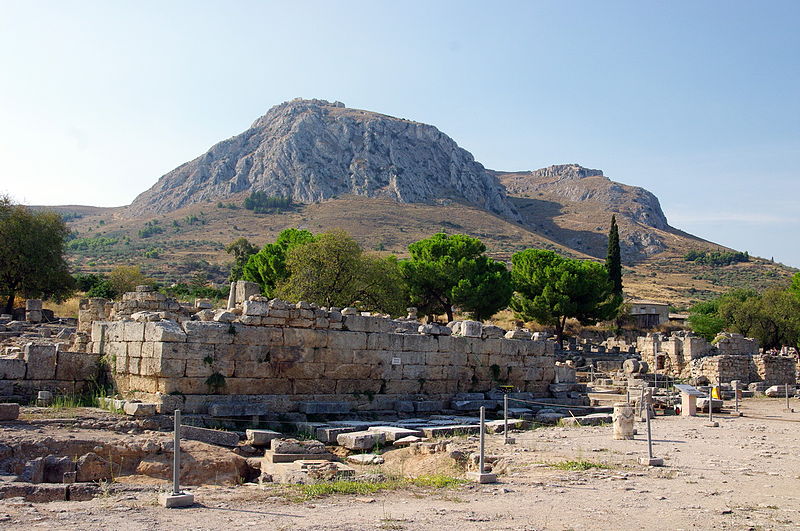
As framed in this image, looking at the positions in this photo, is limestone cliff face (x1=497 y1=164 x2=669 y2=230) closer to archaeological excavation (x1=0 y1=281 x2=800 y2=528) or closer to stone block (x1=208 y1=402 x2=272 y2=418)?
archaeological excavation (x1=0 y1=281 x2=800 y2=528)

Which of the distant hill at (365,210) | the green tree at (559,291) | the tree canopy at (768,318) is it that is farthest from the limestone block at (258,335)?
the distant hill at (365,210)

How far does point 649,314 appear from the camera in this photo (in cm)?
6034

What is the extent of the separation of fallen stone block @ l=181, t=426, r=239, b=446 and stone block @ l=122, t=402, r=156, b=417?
1.15 metres

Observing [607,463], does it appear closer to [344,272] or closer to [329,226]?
[344,272]

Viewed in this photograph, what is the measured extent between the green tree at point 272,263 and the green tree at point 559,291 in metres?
14.5

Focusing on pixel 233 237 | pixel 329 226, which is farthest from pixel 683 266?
pixel 233 237

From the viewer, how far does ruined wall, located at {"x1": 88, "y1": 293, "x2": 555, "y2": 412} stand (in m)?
13.3

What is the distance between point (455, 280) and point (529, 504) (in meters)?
36.9

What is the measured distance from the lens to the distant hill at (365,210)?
294ft

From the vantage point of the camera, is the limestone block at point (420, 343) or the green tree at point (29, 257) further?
the green tree at point (29, 257)

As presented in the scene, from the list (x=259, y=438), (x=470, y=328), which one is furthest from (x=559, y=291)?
(x=259, y=438)

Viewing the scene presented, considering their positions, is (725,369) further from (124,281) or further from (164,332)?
(124,281)

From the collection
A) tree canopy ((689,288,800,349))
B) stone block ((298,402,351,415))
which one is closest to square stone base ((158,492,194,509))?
stone block ((298,402,351,415))

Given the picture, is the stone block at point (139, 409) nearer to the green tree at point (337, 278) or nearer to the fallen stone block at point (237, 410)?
the fallen stone block at point (237, 410)
